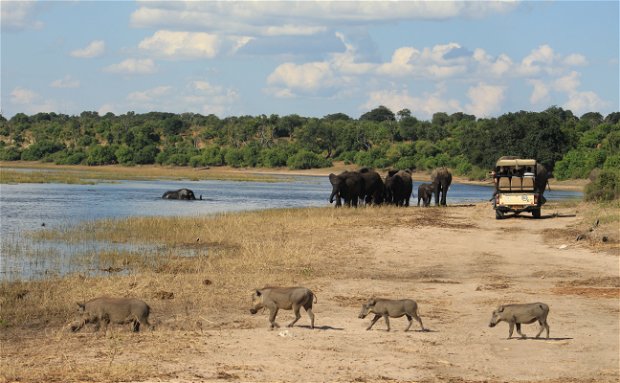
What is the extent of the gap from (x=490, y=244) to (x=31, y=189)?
129ft

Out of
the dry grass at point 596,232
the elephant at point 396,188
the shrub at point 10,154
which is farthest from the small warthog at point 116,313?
the shrub at point 10,154

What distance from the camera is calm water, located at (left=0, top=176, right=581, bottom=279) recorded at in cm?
2289

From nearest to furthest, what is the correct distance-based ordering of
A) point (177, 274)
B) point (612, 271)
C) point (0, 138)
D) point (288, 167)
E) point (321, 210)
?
point (177, 274), point (612, 271), point (321, 210), point (288, 167), point (0, 138)

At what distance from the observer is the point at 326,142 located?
114 m

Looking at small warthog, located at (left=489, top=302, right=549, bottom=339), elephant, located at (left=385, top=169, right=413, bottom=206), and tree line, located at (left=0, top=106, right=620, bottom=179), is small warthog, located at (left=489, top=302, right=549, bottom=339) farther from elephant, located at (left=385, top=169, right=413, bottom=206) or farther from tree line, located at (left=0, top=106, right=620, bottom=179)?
tree line, located at (left=0, top=106, right=620, bottom=179)

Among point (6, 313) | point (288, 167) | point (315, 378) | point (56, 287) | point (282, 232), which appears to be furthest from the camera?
point (288, 167)

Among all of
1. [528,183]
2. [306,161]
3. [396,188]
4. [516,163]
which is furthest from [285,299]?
[306,161]

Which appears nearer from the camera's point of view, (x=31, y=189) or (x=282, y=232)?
(x=282, y=232)

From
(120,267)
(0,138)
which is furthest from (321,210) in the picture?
(0,138)

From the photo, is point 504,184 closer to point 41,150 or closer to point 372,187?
point 372,187

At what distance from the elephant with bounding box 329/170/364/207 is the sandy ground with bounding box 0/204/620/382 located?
729 inches

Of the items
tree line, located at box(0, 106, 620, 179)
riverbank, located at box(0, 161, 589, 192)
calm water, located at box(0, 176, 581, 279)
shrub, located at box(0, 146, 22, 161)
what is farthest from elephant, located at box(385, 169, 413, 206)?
shrub, located at box(0, 146, 22, 161)

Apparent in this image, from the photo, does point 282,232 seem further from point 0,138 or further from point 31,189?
point 0,138

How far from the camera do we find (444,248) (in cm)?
2455
